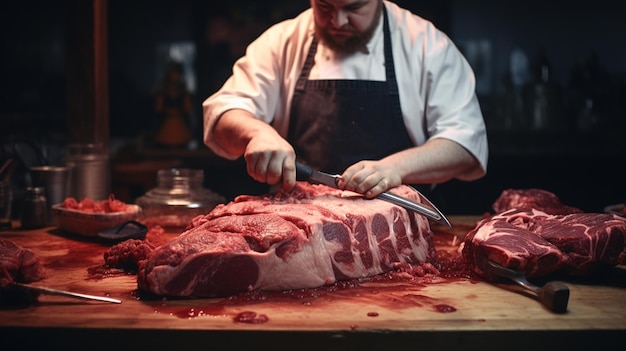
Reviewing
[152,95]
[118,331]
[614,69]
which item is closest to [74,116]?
[118,331]

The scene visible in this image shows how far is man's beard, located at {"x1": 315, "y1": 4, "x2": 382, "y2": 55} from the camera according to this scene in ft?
12.8

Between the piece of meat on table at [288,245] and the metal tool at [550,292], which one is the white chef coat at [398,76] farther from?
the metal tool at [550,292]

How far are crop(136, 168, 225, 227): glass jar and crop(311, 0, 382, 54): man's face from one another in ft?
3.54

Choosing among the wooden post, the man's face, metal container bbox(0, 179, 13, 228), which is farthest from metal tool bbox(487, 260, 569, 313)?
the wooden post

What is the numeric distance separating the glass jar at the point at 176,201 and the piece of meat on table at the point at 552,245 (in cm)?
156

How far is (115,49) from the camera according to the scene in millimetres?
8953

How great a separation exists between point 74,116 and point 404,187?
2.30 metres

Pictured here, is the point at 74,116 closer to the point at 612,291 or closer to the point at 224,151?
the point at 224,151

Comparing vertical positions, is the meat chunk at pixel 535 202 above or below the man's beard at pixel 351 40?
below

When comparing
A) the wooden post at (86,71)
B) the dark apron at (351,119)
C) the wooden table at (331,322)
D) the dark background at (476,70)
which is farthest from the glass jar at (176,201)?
the dark background at (476,70)

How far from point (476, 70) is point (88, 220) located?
5.77m

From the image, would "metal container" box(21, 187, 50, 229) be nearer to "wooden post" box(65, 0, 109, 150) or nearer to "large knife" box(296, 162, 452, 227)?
"wooden post" box(65, 0, 109, 150)

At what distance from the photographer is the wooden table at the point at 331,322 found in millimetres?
2234

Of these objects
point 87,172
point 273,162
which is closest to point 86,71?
point 87,172
